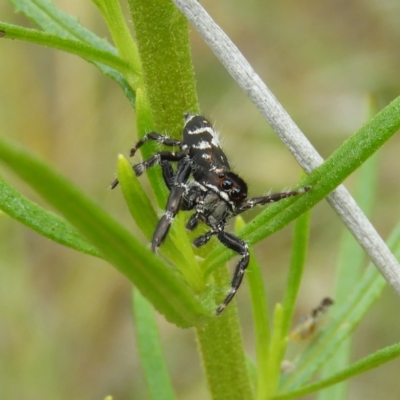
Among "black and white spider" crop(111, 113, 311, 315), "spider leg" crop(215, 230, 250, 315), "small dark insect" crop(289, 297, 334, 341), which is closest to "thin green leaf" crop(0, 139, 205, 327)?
"black and white spider" crop(111, 113, 311, 315)

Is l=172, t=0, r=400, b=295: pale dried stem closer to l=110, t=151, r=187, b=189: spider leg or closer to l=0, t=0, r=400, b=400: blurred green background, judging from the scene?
l=110, t=151, r=187, b=189: spider leg

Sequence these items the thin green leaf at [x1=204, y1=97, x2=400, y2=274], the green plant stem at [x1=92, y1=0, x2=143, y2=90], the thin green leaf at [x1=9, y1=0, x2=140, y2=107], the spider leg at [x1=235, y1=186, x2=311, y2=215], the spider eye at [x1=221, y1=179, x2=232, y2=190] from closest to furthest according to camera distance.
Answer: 1. the thin green leaf at [x1=204, y1=97, x2=400, y2=274]
2. the green plant stem at [x1=92, y1=0, x2=143, y2=90]
3. the thin green leaf at [x1=9, y1=0, x2=140, y2=107]
4. the spider leg at [x1=235, y1=186, x2=311, y2=215]
5. the spider eye at [x1=221, y1=179, x2=232, y2=190]

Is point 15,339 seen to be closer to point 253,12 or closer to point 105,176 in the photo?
point 105,176

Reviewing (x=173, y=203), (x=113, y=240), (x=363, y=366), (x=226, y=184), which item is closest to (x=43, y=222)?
(x=173, y=203)

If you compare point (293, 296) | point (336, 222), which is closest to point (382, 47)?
point (336, 222)

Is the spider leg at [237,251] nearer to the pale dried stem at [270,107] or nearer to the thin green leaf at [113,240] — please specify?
the pale dried stem at [270,107]

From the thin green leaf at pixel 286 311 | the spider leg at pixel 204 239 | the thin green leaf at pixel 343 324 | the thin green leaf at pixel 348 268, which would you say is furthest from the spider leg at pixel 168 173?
the thin green leaf at pixel 348 268
